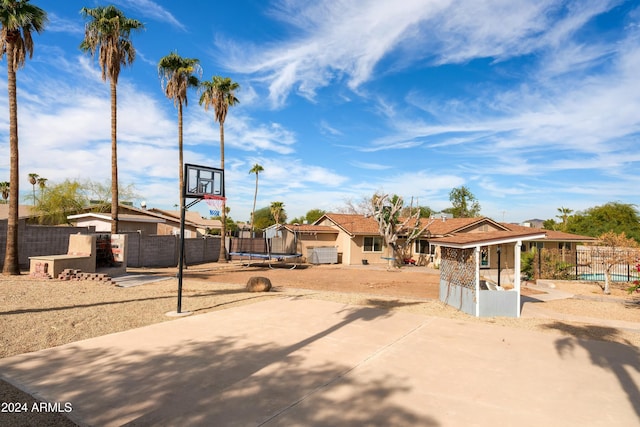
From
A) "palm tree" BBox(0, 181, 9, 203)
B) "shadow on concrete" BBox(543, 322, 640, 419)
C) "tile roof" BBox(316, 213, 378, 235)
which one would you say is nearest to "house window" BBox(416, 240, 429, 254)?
"tile roof" BBox(316, 213, 378, 235)

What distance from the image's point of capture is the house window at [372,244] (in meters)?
33.3

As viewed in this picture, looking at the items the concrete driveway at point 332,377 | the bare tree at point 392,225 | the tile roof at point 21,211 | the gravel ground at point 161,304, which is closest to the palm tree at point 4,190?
the tile roof at point 21,211

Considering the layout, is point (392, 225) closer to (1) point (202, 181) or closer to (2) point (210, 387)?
(1) point (202, 181)

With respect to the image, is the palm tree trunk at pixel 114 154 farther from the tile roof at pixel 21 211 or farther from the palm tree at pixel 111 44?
the tile roof at pixel 21 211

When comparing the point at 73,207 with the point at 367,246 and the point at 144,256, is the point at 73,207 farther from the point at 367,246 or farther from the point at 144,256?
the point at 367,246

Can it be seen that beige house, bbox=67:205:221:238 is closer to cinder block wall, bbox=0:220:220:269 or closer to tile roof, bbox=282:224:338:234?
cinder block wall, bbox=0:220:220:269

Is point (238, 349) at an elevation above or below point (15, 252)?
below

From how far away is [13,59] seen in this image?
16047mm

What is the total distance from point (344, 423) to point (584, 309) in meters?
12.6

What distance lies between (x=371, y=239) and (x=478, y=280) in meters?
21.9

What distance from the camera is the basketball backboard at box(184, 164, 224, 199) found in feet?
37.9

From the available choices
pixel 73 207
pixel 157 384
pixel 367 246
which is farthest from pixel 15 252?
pixel 367 246

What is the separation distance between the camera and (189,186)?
11734 mm

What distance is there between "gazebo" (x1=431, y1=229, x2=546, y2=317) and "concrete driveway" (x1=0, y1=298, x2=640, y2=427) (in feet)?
6.58
